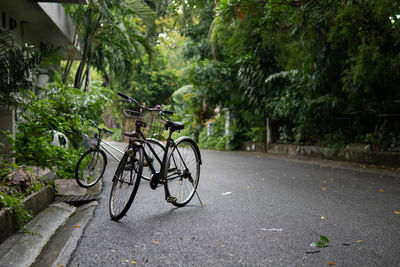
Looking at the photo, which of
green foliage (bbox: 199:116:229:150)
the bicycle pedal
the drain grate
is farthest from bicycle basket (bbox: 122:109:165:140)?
green foliage (bbox: 199:116:229:150)

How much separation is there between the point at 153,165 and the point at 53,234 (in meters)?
1.46

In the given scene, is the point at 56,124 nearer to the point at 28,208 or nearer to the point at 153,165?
the point at 153,165

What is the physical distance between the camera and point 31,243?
3.27m

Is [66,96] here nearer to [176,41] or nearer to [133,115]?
[133,115]

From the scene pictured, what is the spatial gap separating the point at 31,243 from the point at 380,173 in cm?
726

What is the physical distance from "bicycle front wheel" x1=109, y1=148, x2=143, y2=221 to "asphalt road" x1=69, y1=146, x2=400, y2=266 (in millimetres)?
157

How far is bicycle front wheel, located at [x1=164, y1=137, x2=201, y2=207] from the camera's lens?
4.77m

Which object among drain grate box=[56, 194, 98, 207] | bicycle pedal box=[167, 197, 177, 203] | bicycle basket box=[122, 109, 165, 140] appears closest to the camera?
bicycle pedal box=[167, 197, 177, 203]

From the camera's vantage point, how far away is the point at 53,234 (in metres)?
3.70

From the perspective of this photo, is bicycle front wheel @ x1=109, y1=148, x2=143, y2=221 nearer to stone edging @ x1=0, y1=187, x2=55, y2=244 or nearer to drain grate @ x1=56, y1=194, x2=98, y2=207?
stone edging @ x1=0, y1=187, x2=55, y2=244

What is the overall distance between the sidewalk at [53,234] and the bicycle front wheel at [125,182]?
0.35m

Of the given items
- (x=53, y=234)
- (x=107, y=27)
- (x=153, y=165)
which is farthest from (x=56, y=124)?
(x=107, y=27)

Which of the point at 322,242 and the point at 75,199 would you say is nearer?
the point at 322,242

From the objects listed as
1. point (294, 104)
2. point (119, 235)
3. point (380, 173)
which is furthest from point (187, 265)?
point (294, 104)
